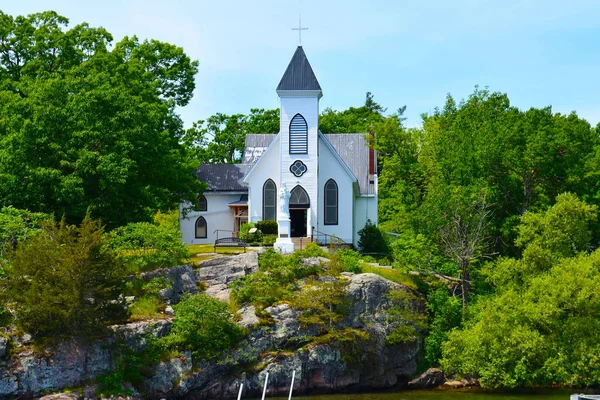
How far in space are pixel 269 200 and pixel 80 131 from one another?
1170cm

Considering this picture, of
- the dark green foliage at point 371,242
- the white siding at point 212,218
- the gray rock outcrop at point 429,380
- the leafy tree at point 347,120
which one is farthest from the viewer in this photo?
the leafy tree at point 347,120

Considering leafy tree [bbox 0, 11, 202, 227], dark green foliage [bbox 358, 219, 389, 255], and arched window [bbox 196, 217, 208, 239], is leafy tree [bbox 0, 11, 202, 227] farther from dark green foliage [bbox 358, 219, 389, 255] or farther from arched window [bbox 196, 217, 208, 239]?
dark green foliage [bbox 358, 219, 389, 255]

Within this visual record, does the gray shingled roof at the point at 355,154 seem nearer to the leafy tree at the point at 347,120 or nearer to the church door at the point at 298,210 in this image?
the church door at the point at 298,210

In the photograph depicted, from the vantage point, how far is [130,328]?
31.6m

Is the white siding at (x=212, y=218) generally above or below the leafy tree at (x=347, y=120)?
below

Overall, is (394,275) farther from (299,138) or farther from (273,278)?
(299,138)

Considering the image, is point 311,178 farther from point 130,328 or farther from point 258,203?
point 130,328

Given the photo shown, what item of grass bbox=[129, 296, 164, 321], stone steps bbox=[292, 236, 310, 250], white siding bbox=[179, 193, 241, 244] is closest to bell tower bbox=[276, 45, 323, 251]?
stone steps bbox=[292, 236, 310, 250]

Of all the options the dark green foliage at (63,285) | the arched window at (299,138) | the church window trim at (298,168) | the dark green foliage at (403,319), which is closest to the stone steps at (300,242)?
the church window trim at (298,168)

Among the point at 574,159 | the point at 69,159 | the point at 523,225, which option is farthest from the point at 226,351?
the point at 574,159

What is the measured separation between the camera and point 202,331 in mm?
31688

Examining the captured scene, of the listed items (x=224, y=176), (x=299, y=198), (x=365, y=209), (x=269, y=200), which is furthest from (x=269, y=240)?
(x=224, y=176)

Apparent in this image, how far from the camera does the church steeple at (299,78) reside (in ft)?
144

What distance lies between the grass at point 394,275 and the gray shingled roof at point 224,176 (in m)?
15.9
